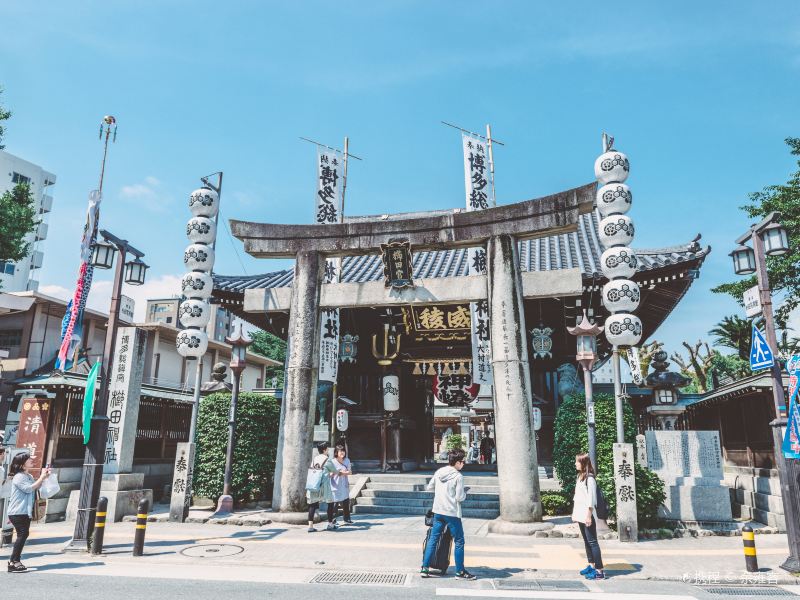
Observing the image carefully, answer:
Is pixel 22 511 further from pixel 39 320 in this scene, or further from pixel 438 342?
pixel 39 320

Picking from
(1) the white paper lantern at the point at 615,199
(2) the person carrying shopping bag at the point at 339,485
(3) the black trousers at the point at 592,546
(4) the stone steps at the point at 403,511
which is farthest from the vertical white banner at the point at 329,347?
(3) the black trousers at the point at 592,546

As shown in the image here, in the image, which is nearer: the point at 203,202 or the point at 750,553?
the point at 750,553

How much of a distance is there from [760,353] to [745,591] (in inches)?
151

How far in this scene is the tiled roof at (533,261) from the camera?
638 inches

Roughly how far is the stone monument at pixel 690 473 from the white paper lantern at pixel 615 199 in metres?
5.68

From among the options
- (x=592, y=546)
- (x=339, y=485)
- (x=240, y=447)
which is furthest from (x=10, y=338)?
(x=592, y=546)

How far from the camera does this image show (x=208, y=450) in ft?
47.8

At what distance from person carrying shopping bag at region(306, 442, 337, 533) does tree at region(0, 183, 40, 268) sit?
13707 millimetres

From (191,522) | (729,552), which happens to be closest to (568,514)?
(729,552)

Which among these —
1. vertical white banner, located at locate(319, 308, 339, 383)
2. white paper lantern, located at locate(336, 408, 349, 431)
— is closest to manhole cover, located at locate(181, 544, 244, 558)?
vertical white banner, located at locate(319, 308, 339, 383)

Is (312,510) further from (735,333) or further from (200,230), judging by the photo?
(735,333)

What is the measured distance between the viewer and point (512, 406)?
467 inches

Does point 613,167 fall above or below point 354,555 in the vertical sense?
above

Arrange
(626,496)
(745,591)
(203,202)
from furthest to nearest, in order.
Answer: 1. (203,202)
2. (626,496)
3. (745,591)
